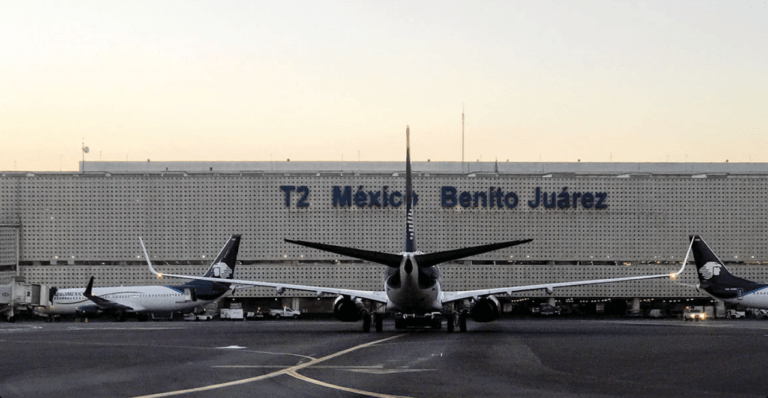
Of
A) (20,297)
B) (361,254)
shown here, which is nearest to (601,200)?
(20,297)

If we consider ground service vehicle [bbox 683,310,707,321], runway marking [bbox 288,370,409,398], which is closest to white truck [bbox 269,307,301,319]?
ground service vehicle [bbox 683,310,707,321]

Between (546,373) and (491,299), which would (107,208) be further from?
(546,373)

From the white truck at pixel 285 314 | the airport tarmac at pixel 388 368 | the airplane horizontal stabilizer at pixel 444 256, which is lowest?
the white truck at pixel 285 314

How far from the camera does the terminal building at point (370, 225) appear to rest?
119 metres

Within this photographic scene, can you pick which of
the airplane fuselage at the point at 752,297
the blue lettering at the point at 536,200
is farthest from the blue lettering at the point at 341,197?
the airplane fuselage at the point at 752,297

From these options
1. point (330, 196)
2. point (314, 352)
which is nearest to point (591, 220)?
point (330, 196)

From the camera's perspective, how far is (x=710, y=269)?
274 feet

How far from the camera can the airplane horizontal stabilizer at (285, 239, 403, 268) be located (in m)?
43.3

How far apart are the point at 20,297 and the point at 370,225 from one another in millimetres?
44427

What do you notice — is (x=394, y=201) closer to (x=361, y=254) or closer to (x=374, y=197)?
(x=374, y=197)

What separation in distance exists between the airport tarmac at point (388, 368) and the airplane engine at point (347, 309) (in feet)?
41.4

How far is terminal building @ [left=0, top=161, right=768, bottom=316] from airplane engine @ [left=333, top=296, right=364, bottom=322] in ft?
188

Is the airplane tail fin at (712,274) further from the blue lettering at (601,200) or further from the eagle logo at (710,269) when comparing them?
the blue lettering at (601,200)

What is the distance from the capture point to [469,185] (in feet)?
399
